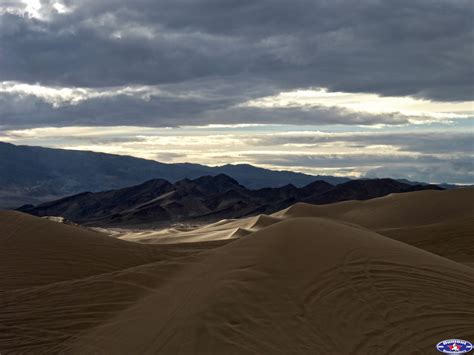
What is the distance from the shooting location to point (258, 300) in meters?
15.2

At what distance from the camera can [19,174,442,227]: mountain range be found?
4417 inches

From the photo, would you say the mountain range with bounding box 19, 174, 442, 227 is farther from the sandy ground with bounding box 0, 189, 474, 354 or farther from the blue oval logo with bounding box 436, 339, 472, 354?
the blue oval logo with bounding box 436, 339, 472, 354

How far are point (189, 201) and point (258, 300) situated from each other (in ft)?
368

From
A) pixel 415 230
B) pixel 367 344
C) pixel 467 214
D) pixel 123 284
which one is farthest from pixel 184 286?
pixel 467 214

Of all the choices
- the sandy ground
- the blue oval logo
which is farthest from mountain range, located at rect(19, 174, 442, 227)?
the blue oval logo

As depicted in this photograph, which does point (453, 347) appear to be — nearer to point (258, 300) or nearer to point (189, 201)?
point (258, 300)

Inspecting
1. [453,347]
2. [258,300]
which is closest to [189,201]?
[258,300]

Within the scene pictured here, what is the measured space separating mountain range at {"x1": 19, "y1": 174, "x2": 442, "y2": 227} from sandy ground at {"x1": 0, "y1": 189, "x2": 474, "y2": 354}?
84416 millimetres

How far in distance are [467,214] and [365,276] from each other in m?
36.6

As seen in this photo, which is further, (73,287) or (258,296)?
(73,287)

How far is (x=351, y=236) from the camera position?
63.8ft

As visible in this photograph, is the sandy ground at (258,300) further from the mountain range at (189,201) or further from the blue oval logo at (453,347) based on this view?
the mountain range at (189,201)

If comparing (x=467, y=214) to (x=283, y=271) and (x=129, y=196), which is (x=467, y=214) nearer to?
(x=283, y=271)

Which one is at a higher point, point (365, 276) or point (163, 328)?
point (365, 276)
